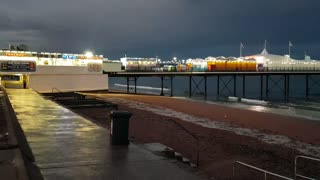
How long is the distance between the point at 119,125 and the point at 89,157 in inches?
50.7

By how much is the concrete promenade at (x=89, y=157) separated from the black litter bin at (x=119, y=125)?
0.86 ft

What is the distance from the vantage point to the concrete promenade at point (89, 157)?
7590mm

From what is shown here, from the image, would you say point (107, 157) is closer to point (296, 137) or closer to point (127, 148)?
point (127, 148)

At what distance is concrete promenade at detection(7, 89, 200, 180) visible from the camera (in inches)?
299

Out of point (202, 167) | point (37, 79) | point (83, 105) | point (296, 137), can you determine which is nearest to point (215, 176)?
point (202, 167)

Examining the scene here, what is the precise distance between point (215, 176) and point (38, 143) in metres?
4.57

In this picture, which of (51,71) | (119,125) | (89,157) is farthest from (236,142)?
(51,71)

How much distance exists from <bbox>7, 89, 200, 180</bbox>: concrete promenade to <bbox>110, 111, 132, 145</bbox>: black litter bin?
26 centimetres

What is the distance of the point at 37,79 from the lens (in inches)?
1871

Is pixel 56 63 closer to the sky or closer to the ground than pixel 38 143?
closer to the sky

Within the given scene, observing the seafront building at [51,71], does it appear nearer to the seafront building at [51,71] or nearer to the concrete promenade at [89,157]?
the seafront building at [51,71]

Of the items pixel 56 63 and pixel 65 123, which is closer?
pixel 65 123

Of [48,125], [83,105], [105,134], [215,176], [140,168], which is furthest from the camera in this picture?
[83,105]

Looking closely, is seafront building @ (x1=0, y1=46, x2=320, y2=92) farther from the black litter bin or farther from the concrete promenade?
the black litter bin
